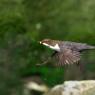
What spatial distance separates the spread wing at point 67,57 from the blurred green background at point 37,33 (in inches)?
136

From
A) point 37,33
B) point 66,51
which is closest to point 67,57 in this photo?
point 66,51

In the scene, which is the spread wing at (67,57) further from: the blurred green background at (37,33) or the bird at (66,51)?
the blurred green background at (37,33)

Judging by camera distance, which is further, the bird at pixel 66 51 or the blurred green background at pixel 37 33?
the blurred green background at pixel 37 33

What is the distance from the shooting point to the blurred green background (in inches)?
432

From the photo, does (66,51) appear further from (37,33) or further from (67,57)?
(37,33)

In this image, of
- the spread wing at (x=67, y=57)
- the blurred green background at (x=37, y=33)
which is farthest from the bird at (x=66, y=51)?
the blurred green background at (x=37, y=33)

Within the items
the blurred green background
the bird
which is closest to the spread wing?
the bird

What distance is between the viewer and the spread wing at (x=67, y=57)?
6.64 metres

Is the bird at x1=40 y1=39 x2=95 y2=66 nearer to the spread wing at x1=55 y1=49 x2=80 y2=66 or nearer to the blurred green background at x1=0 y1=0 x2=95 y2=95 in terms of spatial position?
the spread wing at x1=55 y1=49 x2=80 y2=66

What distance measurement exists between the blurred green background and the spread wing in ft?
11.4

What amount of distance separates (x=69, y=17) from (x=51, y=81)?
1.97m

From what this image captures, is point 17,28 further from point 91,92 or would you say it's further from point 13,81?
point 91,92

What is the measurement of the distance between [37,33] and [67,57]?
20.3 ft

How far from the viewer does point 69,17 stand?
13320mm
